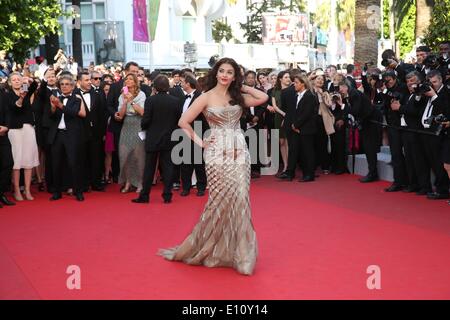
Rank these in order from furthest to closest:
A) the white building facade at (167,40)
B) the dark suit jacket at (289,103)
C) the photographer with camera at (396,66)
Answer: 1. the white building facade at (167,40)
2. the dark suit jacket at (289,103)
3. the photographer with camera at (396,66)

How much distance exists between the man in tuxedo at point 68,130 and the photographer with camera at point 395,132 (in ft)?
15.4

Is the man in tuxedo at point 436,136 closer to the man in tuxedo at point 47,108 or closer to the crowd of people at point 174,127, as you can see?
the crowd of people at point 174,127

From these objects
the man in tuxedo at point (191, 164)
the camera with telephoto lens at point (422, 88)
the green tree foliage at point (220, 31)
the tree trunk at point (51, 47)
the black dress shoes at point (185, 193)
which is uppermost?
the green tree foliage at point (220, 31)

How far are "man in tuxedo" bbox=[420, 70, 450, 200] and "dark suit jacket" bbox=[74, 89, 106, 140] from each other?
16.5 feet

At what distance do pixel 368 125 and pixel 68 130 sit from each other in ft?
16.6

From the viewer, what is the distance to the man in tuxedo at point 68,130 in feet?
39.4

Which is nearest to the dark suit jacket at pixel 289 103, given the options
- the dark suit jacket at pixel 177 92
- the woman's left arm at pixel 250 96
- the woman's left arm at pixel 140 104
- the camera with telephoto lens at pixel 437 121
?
the dark suit jacket at pixel 177 92

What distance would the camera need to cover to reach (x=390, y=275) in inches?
287

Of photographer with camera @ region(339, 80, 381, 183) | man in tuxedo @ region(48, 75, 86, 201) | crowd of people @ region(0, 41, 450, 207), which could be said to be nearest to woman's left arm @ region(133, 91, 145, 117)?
crowd of people @ region(0, 41, 450, 207)

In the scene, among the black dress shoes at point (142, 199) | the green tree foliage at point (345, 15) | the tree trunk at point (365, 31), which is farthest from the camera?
the green tree foliage at point (345, 15)

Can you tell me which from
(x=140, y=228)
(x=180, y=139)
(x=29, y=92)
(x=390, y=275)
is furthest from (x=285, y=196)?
(x=390, y=275)

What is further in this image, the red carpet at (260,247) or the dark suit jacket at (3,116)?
the dark suit jacket at (3,116)

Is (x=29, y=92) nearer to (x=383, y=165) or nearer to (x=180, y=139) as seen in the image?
(x=180, y=139)

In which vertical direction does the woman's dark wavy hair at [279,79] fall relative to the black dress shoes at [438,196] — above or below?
above
